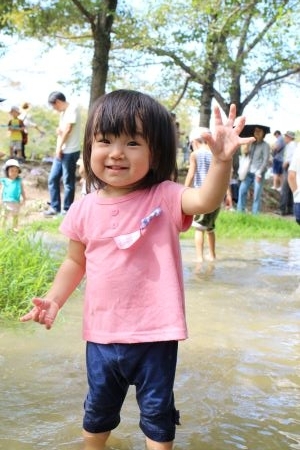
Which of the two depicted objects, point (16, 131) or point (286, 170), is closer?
point (16, 131)

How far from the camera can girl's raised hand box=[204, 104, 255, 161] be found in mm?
1930

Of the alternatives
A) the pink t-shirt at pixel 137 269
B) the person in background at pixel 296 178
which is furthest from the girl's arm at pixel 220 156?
the person in background at pixel 296 178

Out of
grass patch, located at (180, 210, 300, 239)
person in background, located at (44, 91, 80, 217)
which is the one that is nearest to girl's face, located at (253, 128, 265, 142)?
grass patch, located at (180, 210, 300, 239)

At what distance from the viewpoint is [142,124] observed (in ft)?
6.82

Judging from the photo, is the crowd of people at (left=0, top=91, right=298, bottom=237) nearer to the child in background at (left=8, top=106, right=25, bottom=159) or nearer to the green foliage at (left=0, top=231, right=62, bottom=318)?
the child in background at (left=8, top=106, right=25, bottom=159)

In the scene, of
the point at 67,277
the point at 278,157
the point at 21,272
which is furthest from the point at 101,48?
the point at 67,277

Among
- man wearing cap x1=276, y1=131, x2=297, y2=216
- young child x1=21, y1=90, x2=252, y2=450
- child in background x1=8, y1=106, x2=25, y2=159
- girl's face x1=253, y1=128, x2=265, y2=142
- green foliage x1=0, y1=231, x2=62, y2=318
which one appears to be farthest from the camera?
man wearing cap x1=276, y1=131, x2=297, y2=216

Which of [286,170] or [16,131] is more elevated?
[16,131]

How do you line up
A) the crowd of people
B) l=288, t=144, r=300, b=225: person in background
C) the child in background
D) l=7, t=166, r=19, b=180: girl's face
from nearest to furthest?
l=288, t=144, r=300, b=225: person in background
the crowd of people
l=7, t=166, r=19, b=180: girl's face
the child in background

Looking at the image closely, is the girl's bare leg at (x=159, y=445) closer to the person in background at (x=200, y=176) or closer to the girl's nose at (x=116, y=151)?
the girl's nose at (x=116, y=151)

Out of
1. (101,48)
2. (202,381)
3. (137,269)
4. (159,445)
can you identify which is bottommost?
(202,381)

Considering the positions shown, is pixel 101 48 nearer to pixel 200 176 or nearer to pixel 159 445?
pixel 200 176

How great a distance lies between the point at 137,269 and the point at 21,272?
2.51 meters

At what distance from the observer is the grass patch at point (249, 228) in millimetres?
9414
